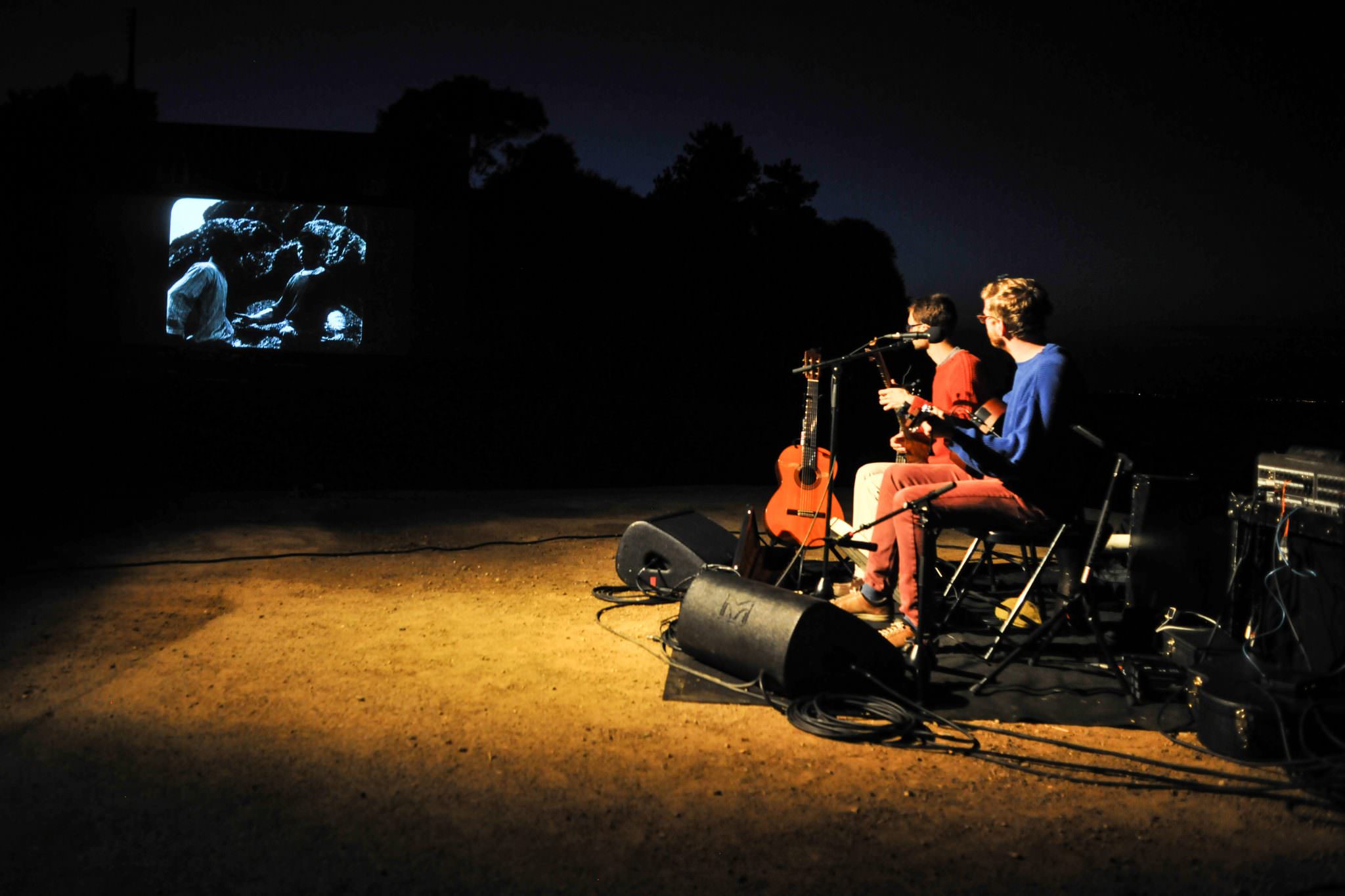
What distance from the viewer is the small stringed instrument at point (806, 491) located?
5.35 metres

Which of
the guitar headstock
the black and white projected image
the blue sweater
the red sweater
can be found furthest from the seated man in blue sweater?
the black and white projected image

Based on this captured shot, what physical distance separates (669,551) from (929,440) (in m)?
1.38

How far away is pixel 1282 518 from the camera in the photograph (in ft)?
10.5

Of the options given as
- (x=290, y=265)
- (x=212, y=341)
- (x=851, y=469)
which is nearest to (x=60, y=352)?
(x=212, y=341)

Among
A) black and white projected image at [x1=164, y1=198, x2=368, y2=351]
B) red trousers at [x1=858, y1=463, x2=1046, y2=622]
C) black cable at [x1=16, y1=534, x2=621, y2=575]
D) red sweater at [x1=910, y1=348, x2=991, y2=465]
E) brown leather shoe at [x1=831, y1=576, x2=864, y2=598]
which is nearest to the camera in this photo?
red trousers at [x1=858, y1=463, x2=1046, y2=622]

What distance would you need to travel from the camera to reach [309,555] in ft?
18.8

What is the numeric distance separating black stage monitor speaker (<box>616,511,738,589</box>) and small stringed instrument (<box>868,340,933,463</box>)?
98cm

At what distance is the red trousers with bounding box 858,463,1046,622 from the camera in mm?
3783

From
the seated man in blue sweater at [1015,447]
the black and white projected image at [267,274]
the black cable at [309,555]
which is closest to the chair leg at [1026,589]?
the seated man in blue sweater at [1015,447]

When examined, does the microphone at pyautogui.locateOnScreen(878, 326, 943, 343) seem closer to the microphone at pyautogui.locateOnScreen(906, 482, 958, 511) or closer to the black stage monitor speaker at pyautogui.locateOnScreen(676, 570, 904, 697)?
the microphone at pyautogui.locateOnScreen(906, 482, 958, 511)

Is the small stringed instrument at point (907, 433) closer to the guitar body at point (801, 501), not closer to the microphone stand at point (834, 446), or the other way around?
the microphone stand at point (834, 446)

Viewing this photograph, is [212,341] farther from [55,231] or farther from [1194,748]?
[1194,748]

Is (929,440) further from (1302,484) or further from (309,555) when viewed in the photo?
(309,555)

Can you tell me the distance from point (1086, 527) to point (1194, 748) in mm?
1054
